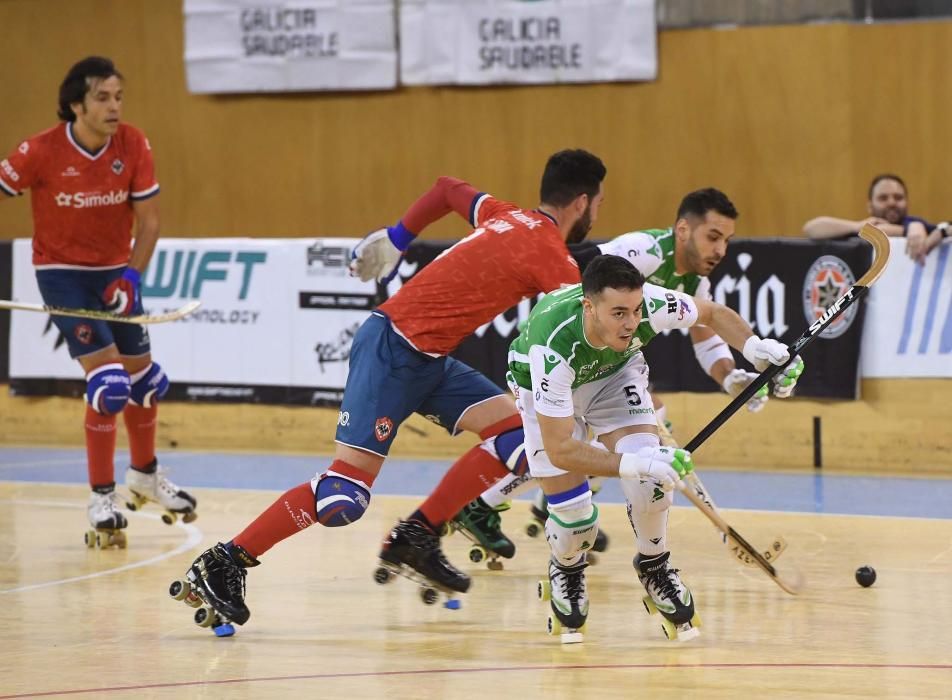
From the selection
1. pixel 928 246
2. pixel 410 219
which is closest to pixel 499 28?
pixel 928 246

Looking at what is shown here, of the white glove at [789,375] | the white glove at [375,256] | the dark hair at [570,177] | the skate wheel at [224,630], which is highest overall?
the dark hair at [570,177]

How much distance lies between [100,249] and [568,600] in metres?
3.72

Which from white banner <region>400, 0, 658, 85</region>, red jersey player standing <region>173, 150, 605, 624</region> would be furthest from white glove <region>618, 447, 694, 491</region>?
white banner <region>400, 0, 658, 85</region>

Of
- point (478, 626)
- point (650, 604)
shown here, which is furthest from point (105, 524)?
point (650, 604)

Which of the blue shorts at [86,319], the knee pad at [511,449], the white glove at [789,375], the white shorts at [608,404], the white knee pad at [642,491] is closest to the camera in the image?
the white knee pad at [642,491]

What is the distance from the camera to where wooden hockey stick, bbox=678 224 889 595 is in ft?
20.1

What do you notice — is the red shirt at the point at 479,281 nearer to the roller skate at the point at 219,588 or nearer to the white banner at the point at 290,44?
the roller skate at the point at 219,588

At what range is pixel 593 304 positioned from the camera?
5.52m

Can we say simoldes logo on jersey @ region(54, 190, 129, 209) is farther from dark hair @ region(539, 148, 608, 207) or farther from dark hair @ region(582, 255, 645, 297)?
dark hair @ region(582, 255, 645, 297)

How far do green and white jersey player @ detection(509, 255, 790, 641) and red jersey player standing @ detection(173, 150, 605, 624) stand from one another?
0.40 m

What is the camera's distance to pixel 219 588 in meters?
6.13

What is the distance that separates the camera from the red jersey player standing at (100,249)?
8289 mm

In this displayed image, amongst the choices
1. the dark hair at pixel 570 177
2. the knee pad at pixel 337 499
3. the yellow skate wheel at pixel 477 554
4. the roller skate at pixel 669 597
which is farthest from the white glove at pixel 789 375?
the yellow skate wheel at pixel 477 554

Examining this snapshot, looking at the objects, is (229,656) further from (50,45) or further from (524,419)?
(50,45)
